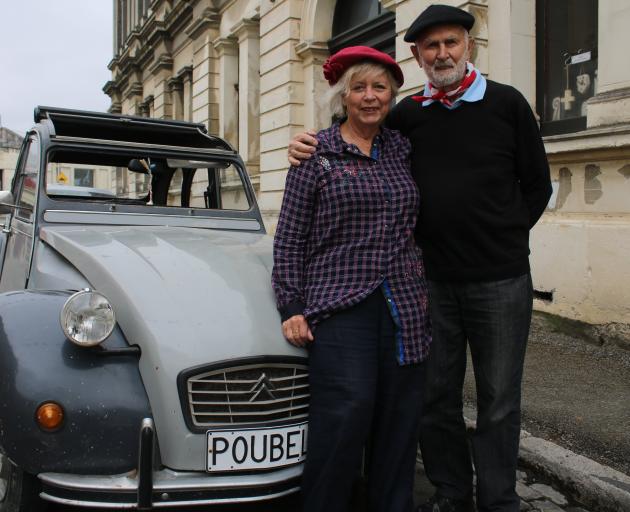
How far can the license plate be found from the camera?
2254 millimetres

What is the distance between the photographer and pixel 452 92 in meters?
2.59

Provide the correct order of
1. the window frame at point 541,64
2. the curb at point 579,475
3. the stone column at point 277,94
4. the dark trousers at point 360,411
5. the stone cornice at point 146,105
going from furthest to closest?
1. the stone cornice at point 146,105
2. the stone column at point 277,94
3. the window frame at point 541,64
4. the curb at point 579,475
5. the dark trousers at point 360,411

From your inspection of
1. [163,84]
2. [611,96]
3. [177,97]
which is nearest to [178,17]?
[177,97]

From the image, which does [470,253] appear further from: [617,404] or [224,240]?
[617,404]

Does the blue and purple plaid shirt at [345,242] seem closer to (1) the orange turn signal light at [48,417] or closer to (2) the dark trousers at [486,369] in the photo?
(2) the dark trousers at [486,369]

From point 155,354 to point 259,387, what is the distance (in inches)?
15.5

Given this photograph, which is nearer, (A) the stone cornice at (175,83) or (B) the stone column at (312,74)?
(B) the stone column at (312,74)

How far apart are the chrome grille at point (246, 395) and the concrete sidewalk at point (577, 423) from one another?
1.40m

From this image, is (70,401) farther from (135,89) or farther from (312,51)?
(135,89)

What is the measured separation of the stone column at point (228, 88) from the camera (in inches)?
611

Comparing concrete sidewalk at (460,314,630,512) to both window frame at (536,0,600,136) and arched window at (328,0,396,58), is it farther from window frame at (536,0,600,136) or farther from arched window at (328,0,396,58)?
arched window at (328,0,396,58)

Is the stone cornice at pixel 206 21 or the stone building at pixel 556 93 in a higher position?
the stone cornice at pixel 206 21

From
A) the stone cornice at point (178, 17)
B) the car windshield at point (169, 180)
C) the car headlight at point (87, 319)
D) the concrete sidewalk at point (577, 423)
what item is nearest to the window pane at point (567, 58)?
the concrete sidewalk at point (577, 423)

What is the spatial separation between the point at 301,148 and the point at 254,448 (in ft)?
3.63
